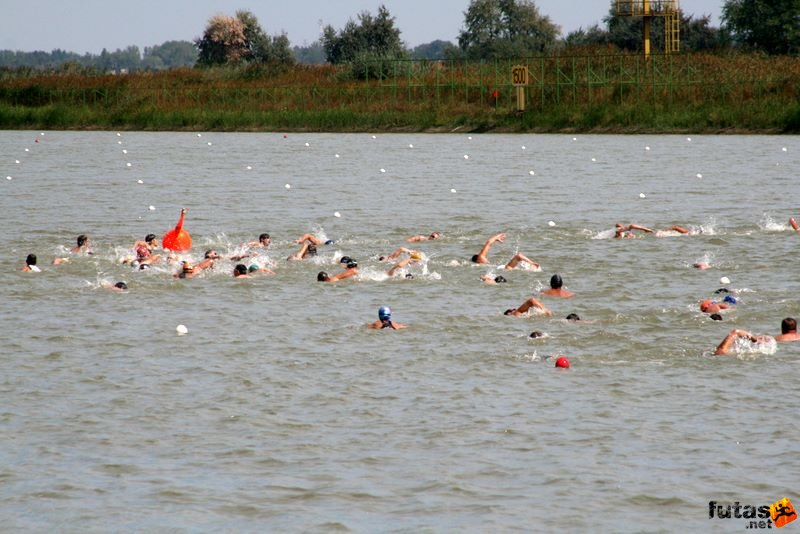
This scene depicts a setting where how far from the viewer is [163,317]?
72.8 feet

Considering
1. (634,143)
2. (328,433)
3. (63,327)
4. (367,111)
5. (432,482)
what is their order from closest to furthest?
(432,482), (328,433), (63,327), (634,143), (367,111)

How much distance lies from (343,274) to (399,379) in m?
8.14

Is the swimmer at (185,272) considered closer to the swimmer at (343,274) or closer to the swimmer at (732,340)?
the swimmer at (343,274)

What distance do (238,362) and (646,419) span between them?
20.3 feet

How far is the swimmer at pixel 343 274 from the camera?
82.5 feet

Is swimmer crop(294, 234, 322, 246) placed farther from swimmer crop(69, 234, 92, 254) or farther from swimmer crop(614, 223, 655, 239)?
swimmer crop(614, 223, 655, 239)

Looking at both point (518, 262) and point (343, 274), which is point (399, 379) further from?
point (518, 262)

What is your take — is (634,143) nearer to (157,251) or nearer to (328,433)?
(157,251)

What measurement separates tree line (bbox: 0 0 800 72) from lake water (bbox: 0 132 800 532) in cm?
5336

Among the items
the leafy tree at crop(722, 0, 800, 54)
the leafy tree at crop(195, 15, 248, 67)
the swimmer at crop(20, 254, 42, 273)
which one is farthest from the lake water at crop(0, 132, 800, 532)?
the leafy tree at crop(195, 15, 248, 67)

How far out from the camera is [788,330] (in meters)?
19.2

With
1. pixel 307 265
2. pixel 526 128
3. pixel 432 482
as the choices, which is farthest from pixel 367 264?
pixel 526 128

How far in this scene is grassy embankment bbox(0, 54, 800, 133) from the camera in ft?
208

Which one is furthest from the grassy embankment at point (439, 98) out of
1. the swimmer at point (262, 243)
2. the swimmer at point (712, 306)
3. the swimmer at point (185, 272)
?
the swimmer at point (185, 272)
